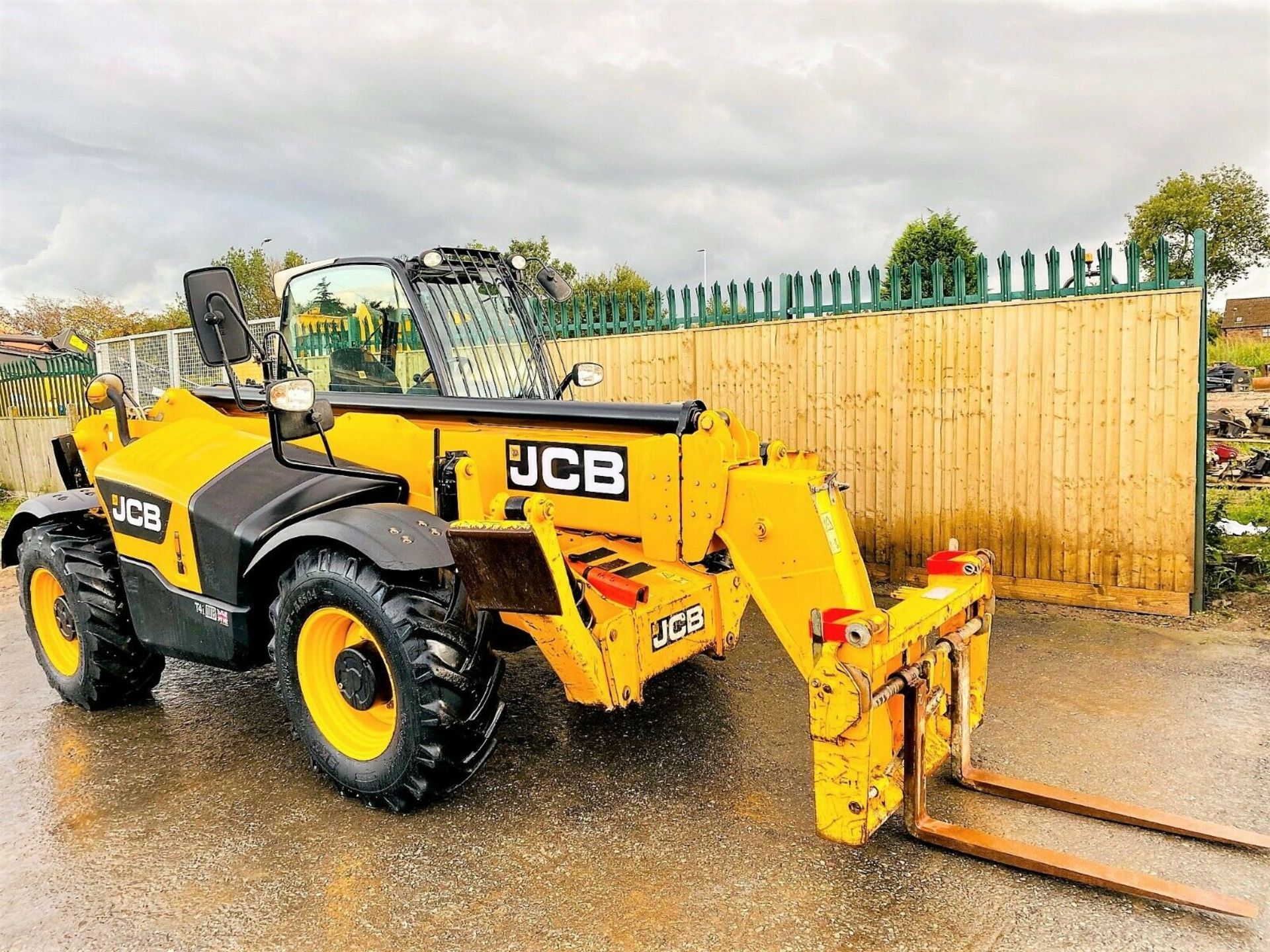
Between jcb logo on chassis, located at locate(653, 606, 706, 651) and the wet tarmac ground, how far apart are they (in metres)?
0.65

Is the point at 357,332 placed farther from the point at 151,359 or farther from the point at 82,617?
the point at 151,359

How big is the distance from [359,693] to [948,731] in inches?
96.9

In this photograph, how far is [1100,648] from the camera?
546cm

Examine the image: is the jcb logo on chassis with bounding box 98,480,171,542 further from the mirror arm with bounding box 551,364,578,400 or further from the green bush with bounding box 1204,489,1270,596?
the green bush with bounding box 1204,489,1270,596

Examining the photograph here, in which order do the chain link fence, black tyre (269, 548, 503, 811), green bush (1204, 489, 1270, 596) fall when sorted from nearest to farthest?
black tyre (269, 548, 503, 811) → green bush (1204, 489, 1270, 596) → the chain link fence

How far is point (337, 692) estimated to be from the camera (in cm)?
391

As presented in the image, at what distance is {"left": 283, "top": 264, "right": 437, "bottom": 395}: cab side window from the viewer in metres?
4.39

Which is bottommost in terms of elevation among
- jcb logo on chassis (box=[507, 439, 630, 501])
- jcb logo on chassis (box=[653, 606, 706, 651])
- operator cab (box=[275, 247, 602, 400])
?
jcb logo on chassis (box=[653, 606, 706, 651])

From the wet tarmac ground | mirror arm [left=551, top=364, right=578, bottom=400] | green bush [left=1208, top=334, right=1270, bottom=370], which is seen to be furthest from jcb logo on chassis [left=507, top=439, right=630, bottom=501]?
green bush [left=1208, top=334, right=1270, bottom=370]

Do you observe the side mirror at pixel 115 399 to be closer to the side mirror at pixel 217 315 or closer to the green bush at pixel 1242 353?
the side mirror at pixel 217 315

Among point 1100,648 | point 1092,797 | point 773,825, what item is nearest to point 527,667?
point 773,825

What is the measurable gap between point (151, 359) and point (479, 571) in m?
10.9

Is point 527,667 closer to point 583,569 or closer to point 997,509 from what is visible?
point 583,569

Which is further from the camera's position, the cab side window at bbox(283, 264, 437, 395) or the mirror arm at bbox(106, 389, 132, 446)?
the mirror arm at bbox(106, 389, 132, 446)
